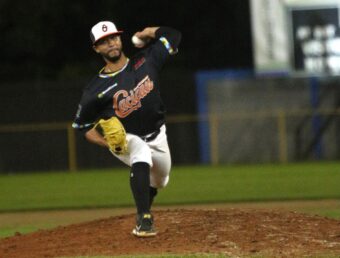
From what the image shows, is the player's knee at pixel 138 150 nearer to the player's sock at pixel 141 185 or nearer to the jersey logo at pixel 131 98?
the player's sock at pixel 141 185

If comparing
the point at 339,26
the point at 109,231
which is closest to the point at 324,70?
the point at 339,26

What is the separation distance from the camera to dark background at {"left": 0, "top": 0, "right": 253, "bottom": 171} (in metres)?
25.3

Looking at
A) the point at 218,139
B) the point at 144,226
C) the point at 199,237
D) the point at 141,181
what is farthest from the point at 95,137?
the point at 218,139

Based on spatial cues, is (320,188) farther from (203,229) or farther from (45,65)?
(45,65)

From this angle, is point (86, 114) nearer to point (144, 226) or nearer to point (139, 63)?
point (139, 63)

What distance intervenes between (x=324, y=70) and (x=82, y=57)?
8.44 metres

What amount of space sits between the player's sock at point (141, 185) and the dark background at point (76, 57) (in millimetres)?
16655

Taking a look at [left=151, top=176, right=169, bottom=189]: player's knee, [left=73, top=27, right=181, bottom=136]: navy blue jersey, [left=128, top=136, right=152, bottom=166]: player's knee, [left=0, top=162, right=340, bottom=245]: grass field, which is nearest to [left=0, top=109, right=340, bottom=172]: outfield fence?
[left=0, top=162, right=340, bottom=245]: grass field

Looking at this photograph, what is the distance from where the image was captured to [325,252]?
760 cm

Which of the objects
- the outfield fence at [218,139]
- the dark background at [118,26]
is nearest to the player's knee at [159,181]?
the outfield fence at [218,139]

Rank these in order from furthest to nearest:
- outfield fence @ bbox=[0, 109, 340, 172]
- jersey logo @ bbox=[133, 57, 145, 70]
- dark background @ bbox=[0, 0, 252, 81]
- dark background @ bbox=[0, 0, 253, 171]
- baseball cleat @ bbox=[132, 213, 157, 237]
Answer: dark background @ bbox=[0, 0, 252, 81]
dark background @ bbox=[0, 0, 253, 171]
outfield fence @ bbox=[0, 109, 340, 172]
jersey logo @ bbox=[133, 57, 145, 70]
baseball cleat @ bbox=[132, 213, 157, 237]

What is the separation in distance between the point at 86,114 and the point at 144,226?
3.72 ft

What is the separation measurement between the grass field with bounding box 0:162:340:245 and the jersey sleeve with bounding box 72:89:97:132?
9.57 feet

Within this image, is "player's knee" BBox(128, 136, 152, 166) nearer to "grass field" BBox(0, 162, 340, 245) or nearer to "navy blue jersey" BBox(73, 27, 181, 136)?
"navy blue jersey" BBox(73, 27, 181, 136)
